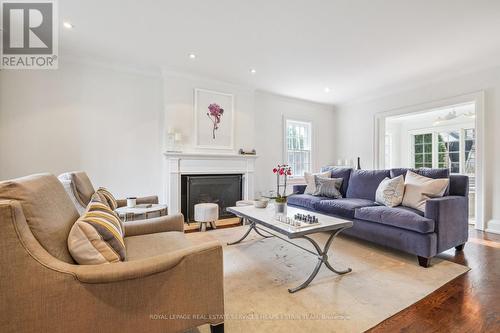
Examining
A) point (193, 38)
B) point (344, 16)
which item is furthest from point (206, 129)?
point (344, 16)

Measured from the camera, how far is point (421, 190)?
271 centimetres

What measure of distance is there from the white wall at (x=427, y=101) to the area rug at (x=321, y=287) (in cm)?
225

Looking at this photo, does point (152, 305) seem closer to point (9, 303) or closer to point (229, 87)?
point (9, 303)

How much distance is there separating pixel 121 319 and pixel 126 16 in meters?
2.89

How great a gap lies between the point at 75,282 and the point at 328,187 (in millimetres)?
3599

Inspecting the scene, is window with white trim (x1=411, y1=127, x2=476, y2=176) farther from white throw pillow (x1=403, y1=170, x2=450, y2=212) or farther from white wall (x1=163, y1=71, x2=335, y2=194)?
white throw pillow (x1=403, y1=170, x2=450, y2=212)

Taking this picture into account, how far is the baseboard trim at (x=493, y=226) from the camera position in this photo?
3479 millimetres

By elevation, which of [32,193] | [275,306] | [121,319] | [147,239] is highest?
[32,193]

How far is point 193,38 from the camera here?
9.79ft

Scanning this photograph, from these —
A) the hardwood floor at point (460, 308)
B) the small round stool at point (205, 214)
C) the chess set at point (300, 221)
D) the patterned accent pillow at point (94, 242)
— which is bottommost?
the hardwood floor at point (460, 308)

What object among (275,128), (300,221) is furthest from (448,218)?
(275,128)

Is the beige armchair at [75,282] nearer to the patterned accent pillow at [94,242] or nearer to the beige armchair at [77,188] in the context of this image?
the patterned accent pillow at [94,242]

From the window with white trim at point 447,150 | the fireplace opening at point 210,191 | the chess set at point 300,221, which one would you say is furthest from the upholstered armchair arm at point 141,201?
the window with white trim at point 447,150

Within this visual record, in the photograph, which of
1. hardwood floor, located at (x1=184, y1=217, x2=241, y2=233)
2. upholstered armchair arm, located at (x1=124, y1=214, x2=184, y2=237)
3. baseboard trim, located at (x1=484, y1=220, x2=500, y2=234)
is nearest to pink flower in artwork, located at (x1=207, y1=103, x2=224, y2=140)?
hardwood floor, located at (x1=184, y1=217, x2=241, y2=233)
